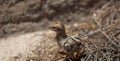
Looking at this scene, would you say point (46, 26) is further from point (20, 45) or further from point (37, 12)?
point (20, 45)

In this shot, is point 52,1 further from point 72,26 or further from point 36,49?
point 36,49

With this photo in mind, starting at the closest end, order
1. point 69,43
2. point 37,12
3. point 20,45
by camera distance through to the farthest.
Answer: point 69,43 → point 20,45 → point 37,12

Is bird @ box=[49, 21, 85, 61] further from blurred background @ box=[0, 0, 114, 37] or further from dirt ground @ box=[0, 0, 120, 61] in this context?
blurred background @ box=[0, 0, 114, 37]

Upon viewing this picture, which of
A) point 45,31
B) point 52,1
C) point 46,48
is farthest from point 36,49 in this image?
point 52,1

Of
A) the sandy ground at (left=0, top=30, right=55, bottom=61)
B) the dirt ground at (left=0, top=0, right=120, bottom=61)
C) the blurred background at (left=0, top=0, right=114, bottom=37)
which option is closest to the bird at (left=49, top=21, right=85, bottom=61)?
the dirt ground at (left=0, top=0, right=120, bottom=61)

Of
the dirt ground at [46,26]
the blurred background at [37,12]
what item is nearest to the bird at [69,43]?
the dirt ground at [46,26]

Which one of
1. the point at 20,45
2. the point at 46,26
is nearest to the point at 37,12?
the point at 46,26

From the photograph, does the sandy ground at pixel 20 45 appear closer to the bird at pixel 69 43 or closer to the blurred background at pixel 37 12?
the blurred background at pixel 37 12

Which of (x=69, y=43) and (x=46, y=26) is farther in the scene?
(x=46, y=26)

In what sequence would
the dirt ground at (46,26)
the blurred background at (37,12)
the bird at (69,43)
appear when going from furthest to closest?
the blurred background at (37,12) → the dirt ground at (46,26) → the bird at (69,43)
